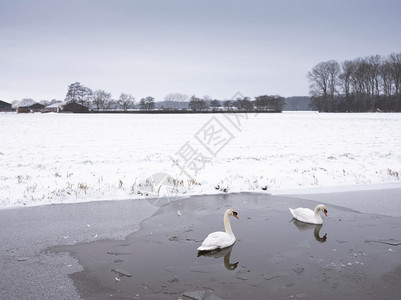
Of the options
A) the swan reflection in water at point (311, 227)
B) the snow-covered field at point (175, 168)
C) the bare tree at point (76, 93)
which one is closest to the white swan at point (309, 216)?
the swan reflection in water at point (311, 227)

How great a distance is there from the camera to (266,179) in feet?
43.9

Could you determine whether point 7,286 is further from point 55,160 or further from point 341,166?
point 341,166

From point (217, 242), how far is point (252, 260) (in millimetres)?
763

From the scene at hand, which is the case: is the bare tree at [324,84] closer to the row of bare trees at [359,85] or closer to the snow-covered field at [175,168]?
Answer: the row of bare trees at [359,85]

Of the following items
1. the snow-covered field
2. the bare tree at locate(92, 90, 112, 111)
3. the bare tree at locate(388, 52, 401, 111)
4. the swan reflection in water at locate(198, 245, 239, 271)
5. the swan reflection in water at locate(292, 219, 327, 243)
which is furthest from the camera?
the bare tree at locate(92, 90, 112, 111)

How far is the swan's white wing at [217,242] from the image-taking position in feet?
21.6

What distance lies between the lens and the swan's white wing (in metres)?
6.58

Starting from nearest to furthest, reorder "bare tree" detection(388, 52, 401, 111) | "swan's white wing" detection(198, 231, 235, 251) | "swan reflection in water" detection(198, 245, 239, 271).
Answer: "swan reflection in water" detection(198, 245, 239, 271), "swan's white wing" detection(198, 231, 235, 251), "bare tree" detection(388, 52, 401, 111)

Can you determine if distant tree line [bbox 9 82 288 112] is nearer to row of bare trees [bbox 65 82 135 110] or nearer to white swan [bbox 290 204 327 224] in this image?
row of bare trees [bbox 65 82 135 110]

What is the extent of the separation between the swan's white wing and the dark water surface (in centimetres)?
14

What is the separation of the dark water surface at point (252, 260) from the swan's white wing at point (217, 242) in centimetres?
14

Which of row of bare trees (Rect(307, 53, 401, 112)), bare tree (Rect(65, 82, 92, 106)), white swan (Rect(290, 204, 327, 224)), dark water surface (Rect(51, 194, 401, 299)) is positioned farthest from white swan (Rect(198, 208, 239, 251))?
bare tree (Rect(65, 82, 92, 106))

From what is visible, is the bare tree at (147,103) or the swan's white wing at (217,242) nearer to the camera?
the swan's white wing at (217,242)

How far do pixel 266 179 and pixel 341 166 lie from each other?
4.92m
